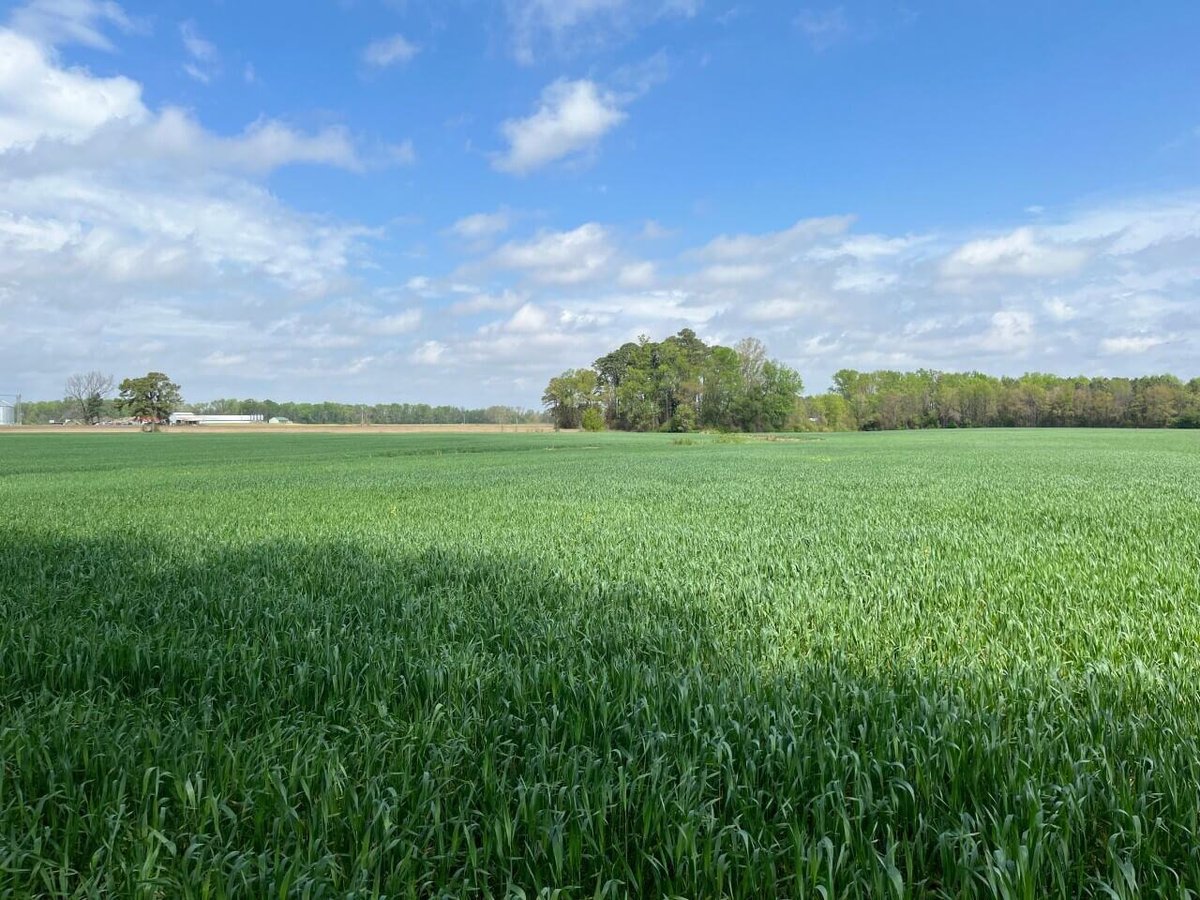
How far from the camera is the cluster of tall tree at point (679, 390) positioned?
12938 cm

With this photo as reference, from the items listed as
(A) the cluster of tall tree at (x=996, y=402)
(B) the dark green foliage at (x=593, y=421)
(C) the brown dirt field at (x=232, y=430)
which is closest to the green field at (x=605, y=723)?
(C) the brown dirt field at (x=232, y=430)

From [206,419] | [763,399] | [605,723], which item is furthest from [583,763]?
[206,419]

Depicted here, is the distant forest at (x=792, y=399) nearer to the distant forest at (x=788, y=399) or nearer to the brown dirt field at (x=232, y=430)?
the distant forest at (x=788, y=399)

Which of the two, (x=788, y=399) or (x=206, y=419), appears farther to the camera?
(x=206, y=419)

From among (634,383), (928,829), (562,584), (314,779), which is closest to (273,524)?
(562,584)

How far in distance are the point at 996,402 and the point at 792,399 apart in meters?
59.5

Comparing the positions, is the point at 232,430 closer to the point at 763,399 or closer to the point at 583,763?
the point at 763,399

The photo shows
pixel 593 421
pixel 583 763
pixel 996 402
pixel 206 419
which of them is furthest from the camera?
pixel 206 419

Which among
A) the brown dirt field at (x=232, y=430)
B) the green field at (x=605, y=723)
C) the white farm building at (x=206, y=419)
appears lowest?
the green field at (x=605, y=723)

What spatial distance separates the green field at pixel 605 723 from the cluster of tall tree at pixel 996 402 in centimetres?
13837

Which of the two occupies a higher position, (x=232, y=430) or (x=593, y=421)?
(x=593, y=421)

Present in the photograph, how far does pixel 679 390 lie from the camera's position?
457 ft

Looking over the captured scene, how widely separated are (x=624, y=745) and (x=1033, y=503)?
14146 millimetres

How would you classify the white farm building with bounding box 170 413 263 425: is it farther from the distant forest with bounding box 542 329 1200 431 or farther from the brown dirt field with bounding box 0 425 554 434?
the distant forest with bounding box 542 329 1200 431
